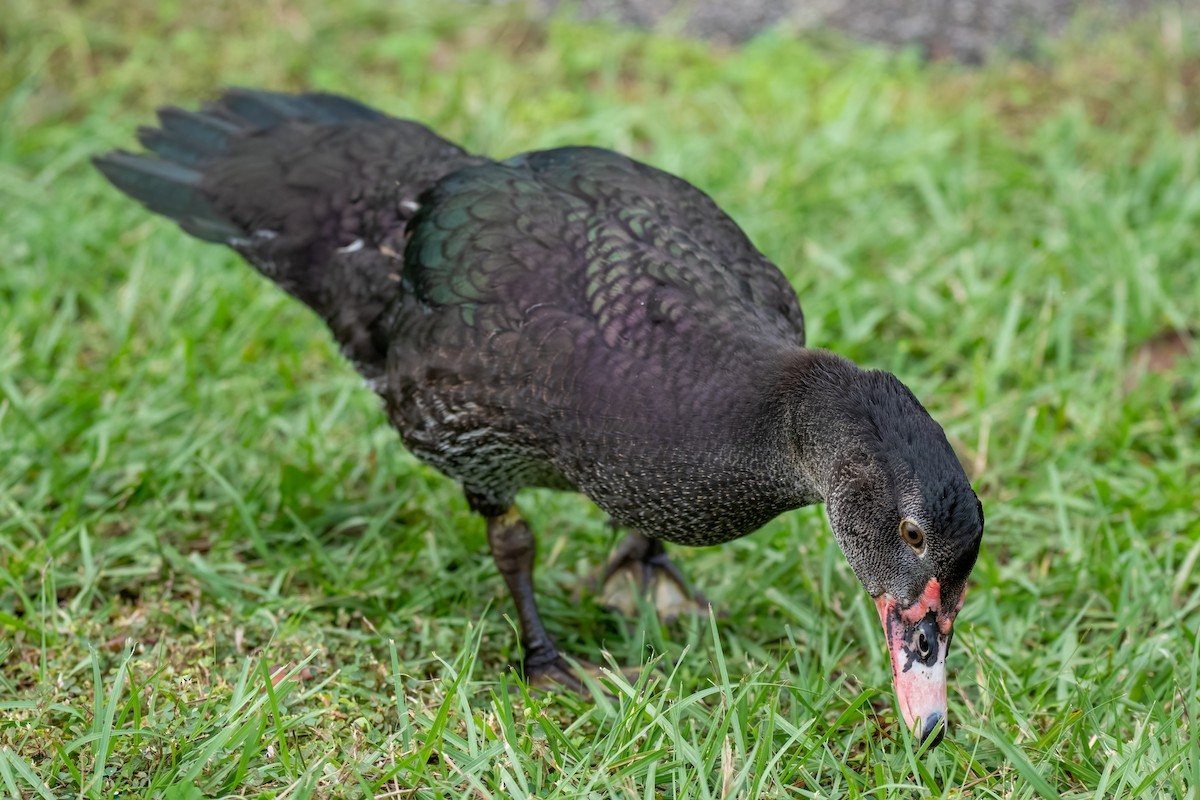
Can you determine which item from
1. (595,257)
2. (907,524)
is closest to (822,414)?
(907,524)

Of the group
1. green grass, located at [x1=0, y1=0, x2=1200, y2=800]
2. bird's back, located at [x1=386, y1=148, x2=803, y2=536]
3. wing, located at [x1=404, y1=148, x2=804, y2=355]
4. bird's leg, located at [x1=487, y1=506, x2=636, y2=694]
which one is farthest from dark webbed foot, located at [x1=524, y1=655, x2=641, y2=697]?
wing, located at [x1=404, y1=148, x2=804, y2=355]

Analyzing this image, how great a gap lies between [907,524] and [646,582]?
1.56 m

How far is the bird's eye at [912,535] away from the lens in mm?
3359

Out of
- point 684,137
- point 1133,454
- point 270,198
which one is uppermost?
point 270,198

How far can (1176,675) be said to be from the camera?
3975mm

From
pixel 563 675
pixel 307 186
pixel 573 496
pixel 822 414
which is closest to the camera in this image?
pixel 822 414

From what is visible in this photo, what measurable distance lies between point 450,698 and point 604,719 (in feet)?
1.49

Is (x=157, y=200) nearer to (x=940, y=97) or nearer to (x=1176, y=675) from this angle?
(x=1176, y=675)

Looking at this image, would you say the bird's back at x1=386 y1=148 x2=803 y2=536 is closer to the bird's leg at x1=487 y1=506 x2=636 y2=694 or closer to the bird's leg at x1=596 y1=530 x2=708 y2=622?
the bird's leg at x1=487 y1=506 x2=636 y2=694

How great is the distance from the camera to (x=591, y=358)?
12.6 ft

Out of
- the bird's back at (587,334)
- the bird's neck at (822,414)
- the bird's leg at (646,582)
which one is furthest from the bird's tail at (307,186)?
the bird's neck at (822,414)

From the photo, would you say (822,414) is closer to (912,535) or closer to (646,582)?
(912,535)

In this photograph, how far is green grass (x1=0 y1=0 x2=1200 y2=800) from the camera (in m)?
3.62

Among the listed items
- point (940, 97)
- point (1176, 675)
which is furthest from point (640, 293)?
point (940, 97)
